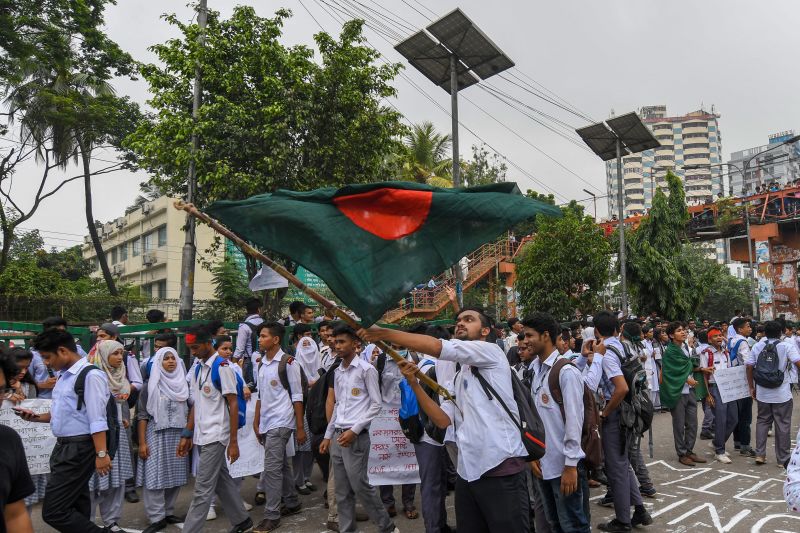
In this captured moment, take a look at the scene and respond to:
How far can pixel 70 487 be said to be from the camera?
458 centimetres

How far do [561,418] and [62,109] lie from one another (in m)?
20.6

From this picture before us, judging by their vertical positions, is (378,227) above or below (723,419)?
above

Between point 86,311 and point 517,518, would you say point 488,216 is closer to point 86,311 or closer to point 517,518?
point 517,518

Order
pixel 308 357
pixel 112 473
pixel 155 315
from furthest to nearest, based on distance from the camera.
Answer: pixel 155 315, pixel 308 357, pixel 112 473

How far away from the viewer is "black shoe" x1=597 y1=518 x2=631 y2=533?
18.4 feet

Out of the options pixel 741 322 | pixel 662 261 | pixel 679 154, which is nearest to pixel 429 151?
pixel 662 261

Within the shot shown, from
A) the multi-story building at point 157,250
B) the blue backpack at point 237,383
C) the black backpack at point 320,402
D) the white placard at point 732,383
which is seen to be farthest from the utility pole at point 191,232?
the multi-story building at point 157,250

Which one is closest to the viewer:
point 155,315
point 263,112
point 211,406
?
point 211,406

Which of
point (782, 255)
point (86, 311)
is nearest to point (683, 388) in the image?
point (86, 311)

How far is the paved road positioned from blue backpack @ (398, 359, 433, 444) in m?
1.20

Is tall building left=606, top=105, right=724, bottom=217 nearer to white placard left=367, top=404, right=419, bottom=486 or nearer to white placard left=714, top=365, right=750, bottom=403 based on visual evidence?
white placard left=714, top=365, right=750, bottom=403

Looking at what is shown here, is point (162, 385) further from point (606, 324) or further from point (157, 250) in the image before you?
point (157, 250)

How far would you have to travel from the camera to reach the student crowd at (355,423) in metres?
3.61

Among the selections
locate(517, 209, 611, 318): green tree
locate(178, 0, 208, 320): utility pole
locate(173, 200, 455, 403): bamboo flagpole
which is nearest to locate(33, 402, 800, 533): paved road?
locate(173, 200, 455, 403): bamboo flagpole
